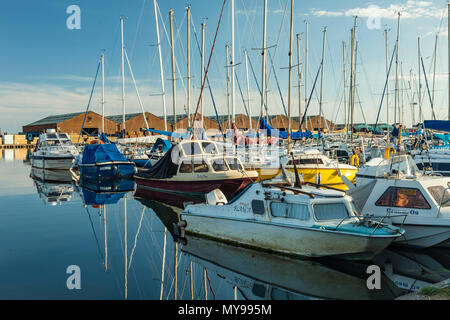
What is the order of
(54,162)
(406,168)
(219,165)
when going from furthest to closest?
(54,162) < (219,165) < (406,168)

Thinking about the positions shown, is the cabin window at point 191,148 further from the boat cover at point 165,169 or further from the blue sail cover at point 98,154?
the blue sail cover at point 98,154

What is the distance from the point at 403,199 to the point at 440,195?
123cm

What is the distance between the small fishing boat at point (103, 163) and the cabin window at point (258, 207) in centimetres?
2309

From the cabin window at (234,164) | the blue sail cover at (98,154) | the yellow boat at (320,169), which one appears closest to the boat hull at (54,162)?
the blue sail cover at (98,154)

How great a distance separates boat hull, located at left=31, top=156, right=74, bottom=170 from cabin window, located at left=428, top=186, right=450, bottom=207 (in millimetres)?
39655

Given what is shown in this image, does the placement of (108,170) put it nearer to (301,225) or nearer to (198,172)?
(198,172)

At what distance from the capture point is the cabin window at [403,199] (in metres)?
12.7

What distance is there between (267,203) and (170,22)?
2672cm

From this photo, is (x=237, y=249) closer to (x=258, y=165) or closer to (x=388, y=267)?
(x=388, y=267)

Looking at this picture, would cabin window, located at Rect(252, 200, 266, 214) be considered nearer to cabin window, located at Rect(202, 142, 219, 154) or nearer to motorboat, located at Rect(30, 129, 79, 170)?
cabin window, located at Rect(202, 142, 219, 154)

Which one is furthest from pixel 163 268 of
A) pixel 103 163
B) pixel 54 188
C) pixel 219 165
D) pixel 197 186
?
pixel 103 163

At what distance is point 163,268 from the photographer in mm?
12031

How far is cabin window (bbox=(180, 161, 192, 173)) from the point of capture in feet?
73.0

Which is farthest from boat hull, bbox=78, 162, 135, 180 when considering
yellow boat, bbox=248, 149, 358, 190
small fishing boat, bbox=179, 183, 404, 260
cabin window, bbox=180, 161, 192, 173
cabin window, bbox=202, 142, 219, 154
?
small fishing boat, bbox=179, 183, 404, 260
